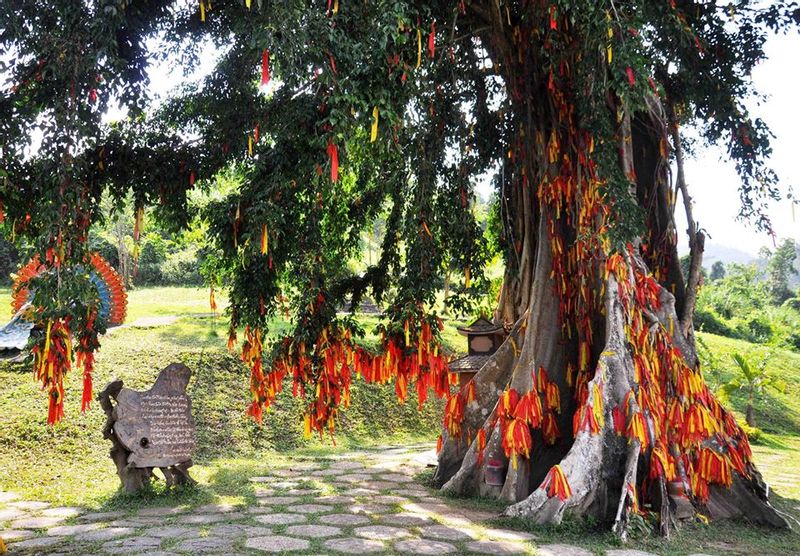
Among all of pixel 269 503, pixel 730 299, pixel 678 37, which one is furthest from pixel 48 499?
pixel 730 299

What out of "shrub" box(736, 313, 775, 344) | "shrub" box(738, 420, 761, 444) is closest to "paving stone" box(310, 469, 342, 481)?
"shrub" box(738, 420, 761, 444)

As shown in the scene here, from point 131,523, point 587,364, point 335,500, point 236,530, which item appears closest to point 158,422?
point 131,523

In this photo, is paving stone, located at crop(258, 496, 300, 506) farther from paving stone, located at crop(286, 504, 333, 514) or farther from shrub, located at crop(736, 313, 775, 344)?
shrub, located at crop(736, 313, 775, 344)

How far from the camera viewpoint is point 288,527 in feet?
15.5

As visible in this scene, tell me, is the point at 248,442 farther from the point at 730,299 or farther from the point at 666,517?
the point at 730,299

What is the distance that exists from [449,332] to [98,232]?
15.5m

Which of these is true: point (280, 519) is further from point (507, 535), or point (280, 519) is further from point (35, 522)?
point (35, 522)

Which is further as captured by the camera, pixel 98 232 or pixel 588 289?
pixel 98 232

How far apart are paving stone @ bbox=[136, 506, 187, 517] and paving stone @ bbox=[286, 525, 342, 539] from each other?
104 centimetres

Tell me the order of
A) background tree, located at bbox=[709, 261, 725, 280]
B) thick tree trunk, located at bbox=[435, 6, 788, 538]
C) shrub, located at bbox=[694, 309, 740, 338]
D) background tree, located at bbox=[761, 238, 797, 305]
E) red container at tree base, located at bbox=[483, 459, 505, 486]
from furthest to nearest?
background tree, located at bbox=[709, 261, 725, 280] < background tree, located at bbox=[761, 238, 797, 305] < shrub, located at bbox=[694, 309, 740, 338] < red container at tree base, located at bbox=[483, 459, 505, 486] < thick tree trunk, located at bbox=[435, 6, 788, 538]

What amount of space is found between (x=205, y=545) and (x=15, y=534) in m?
1.44

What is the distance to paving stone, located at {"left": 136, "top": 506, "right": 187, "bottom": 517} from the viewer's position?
5.15m

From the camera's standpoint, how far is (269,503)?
555 cm

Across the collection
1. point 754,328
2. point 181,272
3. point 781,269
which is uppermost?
point 781,269
